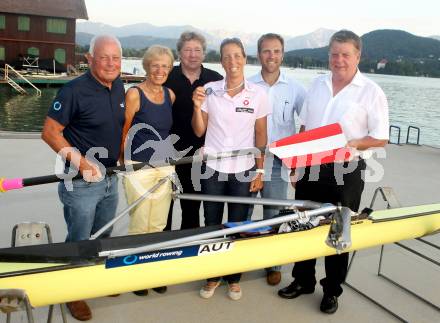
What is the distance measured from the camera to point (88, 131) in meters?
2.66

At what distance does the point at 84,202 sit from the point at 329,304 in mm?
1826

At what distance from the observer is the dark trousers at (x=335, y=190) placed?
112 inches

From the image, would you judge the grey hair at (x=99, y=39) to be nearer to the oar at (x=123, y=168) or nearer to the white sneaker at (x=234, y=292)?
the oar at (x=123, y=168)

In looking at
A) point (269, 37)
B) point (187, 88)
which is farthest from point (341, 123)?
point (187, 88)

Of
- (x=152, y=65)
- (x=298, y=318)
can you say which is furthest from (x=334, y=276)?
(x=152, y=65)

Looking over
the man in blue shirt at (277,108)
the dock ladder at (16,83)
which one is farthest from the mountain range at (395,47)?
the man in blue shirt at (277,108)

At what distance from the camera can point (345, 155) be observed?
2.72 m

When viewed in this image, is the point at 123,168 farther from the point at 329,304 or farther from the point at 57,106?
the point at 329,304

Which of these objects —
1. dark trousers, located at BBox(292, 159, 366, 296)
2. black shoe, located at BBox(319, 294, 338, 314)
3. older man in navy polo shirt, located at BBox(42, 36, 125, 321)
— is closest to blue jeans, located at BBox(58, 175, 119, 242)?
older man in navy polo shirt, located at BBox(42, 36, 125, 321)

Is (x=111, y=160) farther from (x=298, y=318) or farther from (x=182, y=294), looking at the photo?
(x=298, y=318)

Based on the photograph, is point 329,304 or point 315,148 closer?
point 315,148

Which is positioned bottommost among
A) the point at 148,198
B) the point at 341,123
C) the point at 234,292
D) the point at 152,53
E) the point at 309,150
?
the point at 234,292

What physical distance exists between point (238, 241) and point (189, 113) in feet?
4.05

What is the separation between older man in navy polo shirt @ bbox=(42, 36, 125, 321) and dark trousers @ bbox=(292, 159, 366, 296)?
136 centimetres
